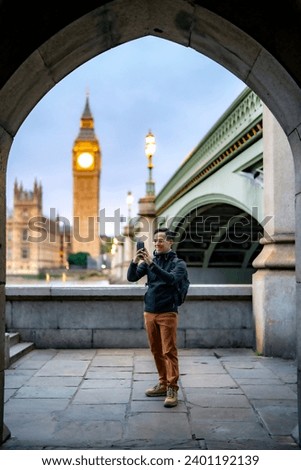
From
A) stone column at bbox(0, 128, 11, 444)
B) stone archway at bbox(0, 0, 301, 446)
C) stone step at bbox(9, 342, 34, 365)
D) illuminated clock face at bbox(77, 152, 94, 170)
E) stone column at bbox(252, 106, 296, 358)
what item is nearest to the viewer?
stone archway at bbox(0, 0, 301, 446)

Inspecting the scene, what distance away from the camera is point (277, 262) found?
736 cm

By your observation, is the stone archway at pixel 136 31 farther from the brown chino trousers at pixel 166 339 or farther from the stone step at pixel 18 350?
the stone step at pixel 18 350

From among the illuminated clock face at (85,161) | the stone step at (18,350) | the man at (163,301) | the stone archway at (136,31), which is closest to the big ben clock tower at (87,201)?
the illuminated clock face at (85,161)

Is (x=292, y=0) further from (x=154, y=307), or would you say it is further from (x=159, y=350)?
(x=159, y=350)

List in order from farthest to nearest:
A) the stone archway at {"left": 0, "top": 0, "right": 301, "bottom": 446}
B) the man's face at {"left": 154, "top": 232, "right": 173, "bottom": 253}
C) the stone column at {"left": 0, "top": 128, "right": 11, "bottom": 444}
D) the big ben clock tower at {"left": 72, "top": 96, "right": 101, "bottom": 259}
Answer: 1. the big ben clock tower at {"left": 72, "top": 96, "right": 101, "bottom": 259}
2. the man's face at {"left": 154, "top": 232, "right": 173, "bottom": 253}
3. the stone column at {"left": 0, "top": 128, "right": 11, "bottom": 444}
4. the stone archway at {"left": 0, "top": 0, "right": 301, "bottom": 446}

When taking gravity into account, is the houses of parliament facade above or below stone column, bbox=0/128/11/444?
above

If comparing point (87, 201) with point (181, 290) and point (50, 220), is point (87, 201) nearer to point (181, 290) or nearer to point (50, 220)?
point (50, 220)

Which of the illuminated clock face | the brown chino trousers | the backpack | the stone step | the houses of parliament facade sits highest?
the illuminated clock face

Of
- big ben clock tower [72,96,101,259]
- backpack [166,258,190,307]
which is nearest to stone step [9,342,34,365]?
backpack [166,258,190,307]

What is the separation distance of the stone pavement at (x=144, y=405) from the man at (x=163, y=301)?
0.32 metres

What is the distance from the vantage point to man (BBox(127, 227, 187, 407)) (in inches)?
Answer: 190

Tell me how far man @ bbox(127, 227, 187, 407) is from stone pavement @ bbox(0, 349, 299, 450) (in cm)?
32

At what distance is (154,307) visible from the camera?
4.94 m

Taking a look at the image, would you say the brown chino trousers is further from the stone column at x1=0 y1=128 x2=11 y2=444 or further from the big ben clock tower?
the big ben clock tower
